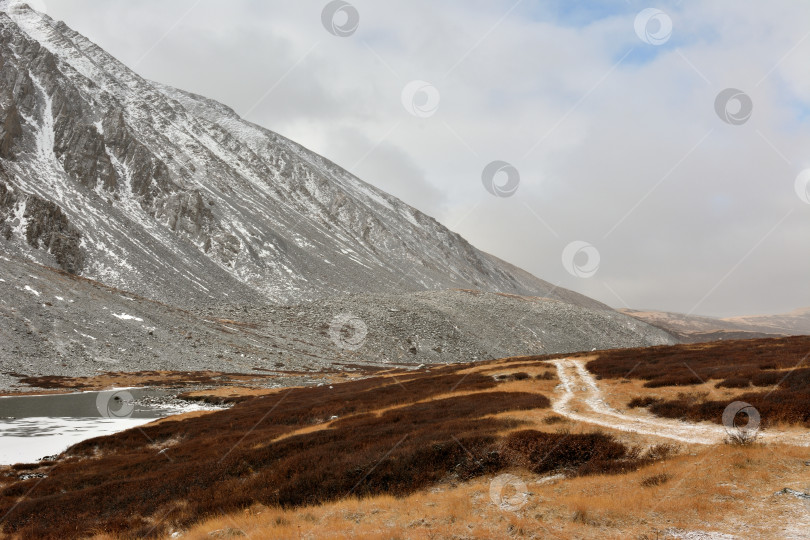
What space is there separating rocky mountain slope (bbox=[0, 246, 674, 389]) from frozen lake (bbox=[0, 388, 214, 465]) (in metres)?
13.0

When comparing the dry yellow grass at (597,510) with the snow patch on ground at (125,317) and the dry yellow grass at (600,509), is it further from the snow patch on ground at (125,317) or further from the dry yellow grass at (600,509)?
the snow patch on ground at (125,317)

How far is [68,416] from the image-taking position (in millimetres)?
43125

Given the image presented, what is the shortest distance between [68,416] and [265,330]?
66.1 m

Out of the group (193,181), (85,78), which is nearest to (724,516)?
(193,181)

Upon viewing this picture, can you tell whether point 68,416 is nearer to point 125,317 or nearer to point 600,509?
point 600,509

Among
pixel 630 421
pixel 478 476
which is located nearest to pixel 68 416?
pixel 478 476

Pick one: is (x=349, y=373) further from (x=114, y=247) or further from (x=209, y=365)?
(x=114, y=247)

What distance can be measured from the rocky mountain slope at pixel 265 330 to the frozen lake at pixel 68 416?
1301 centimetres

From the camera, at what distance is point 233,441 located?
2853cm

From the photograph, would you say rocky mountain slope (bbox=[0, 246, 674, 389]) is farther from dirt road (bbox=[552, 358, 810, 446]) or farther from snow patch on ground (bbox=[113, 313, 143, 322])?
dirt road (bbox=[552, 358, 810, 446])

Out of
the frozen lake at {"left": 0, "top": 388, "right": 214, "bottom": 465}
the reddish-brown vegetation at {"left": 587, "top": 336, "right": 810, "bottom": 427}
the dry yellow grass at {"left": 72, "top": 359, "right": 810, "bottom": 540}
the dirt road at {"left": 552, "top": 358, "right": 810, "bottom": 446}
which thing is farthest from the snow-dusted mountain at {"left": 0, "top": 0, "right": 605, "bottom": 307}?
the dry yellow grass at {"left": 72, "top": 359, "right": 810, "bottom": 540}

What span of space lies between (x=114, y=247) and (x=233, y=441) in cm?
12122

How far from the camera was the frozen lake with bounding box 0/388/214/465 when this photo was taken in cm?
3250

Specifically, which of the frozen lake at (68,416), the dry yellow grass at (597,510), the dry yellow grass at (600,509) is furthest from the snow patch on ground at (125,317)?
the dry yellow grass at (597,510)
